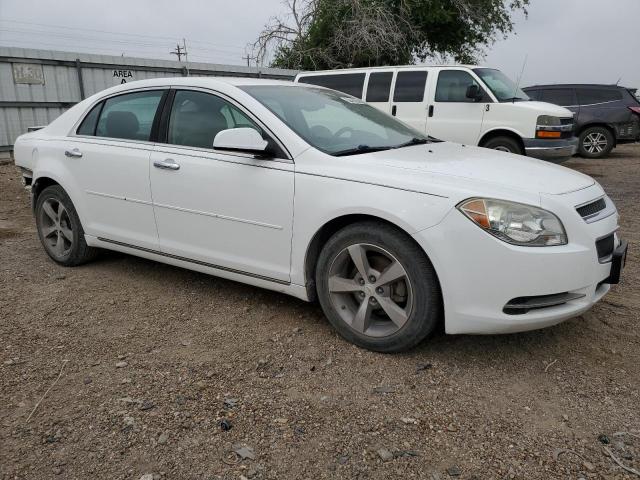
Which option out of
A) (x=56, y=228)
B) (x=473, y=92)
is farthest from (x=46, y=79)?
(x=473, y=92)

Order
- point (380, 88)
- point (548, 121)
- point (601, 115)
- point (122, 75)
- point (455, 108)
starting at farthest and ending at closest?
point (601, 115)
point (122, 75)
point (380, 88)
point (455, 108)
point (548, 121)

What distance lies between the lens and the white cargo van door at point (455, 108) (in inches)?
353

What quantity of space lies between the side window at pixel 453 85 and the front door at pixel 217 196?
6276mm

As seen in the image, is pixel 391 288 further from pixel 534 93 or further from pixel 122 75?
pixel 534 93

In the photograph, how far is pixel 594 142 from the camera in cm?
1359

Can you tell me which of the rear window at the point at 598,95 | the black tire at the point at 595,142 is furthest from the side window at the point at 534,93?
the black tire at the point at 595,142

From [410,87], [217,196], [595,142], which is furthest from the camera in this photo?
[595,142]

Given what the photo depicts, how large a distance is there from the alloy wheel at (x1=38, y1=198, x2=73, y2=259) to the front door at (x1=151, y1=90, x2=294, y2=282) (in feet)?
4.01

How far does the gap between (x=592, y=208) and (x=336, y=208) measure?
55.2 inches

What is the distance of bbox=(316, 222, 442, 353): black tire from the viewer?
289cm

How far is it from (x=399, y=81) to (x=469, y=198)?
7.29 metres

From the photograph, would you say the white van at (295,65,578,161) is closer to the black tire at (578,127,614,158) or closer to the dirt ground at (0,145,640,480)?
the black tire at (578,127,614,158)

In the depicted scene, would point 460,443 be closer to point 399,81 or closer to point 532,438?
point 532,438

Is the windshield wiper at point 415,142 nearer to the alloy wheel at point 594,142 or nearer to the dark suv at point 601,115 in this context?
the dark suv at point 601,115
